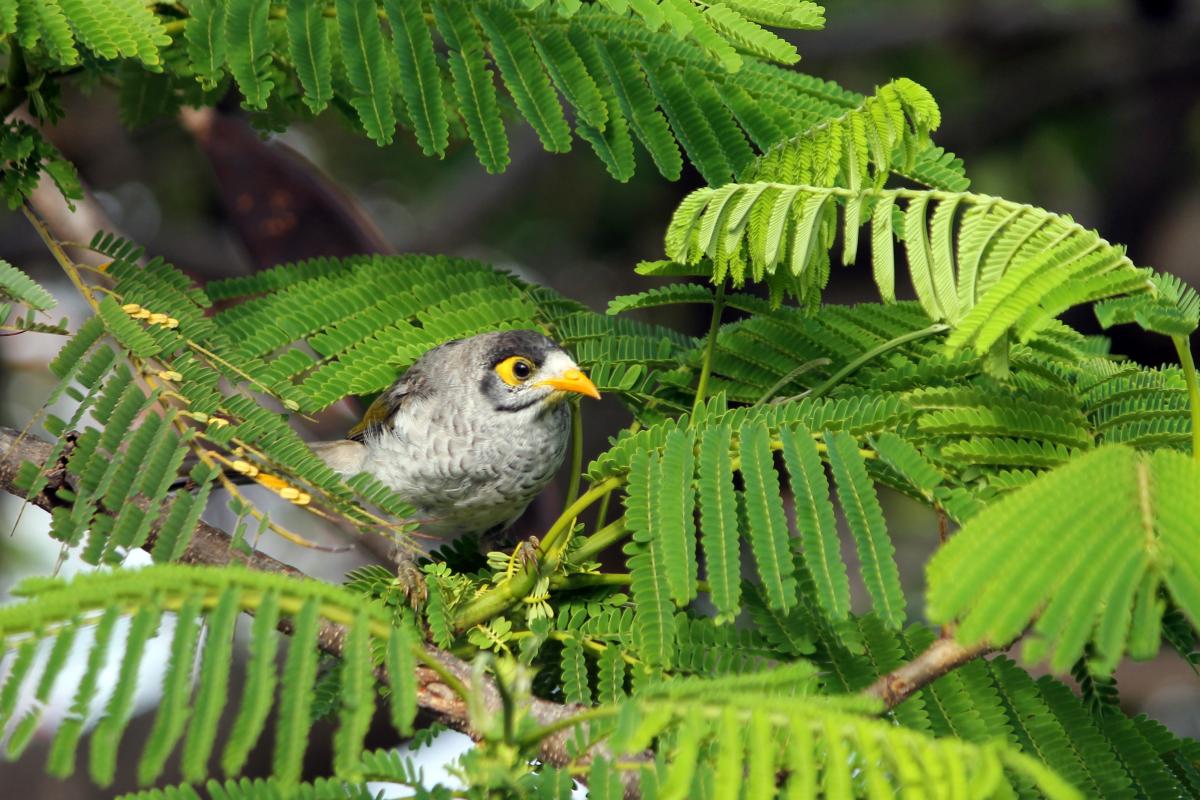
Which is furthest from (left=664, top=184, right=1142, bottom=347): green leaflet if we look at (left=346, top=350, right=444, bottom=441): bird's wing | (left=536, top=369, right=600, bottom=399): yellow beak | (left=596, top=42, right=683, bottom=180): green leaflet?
(left=346, top=350, right=444, bottom=441): bird's wing

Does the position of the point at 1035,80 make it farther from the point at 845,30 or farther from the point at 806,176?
the point at 806,176

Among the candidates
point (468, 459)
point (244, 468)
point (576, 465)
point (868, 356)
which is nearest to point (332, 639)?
point (244, 468)

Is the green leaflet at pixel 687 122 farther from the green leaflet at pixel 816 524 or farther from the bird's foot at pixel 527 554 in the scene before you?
the bird's foot at pixel 527 554

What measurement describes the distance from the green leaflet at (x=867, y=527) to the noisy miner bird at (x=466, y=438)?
1795 mm

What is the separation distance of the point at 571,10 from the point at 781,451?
1212 millimetres

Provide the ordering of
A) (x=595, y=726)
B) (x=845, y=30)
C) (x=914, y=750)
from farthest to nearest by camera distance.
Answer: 1. (x=845, y=30)
2. (x=595, y=726)
3. (x=914, y=750)

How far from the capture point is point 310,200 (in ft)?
21.0

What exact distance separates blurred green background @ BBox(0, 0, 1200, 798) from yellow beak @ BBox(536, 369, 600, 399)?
4.20m

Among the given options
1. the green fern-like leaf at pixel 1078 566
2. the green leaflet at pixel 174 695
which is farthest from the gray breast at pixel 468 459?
the green fern-like leaf at pixel 1078 566

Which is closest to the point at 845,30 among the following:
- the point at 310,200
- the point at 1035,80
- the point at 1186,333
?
the point at 1035,80

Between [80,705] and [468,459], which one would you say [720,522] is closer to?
[80,705]

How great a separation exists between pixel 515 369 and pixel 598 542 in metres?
1.45

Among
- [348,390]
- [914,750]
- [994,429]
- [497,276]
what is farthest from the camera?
[497,276]

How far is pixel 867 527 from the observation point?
2559 mm
